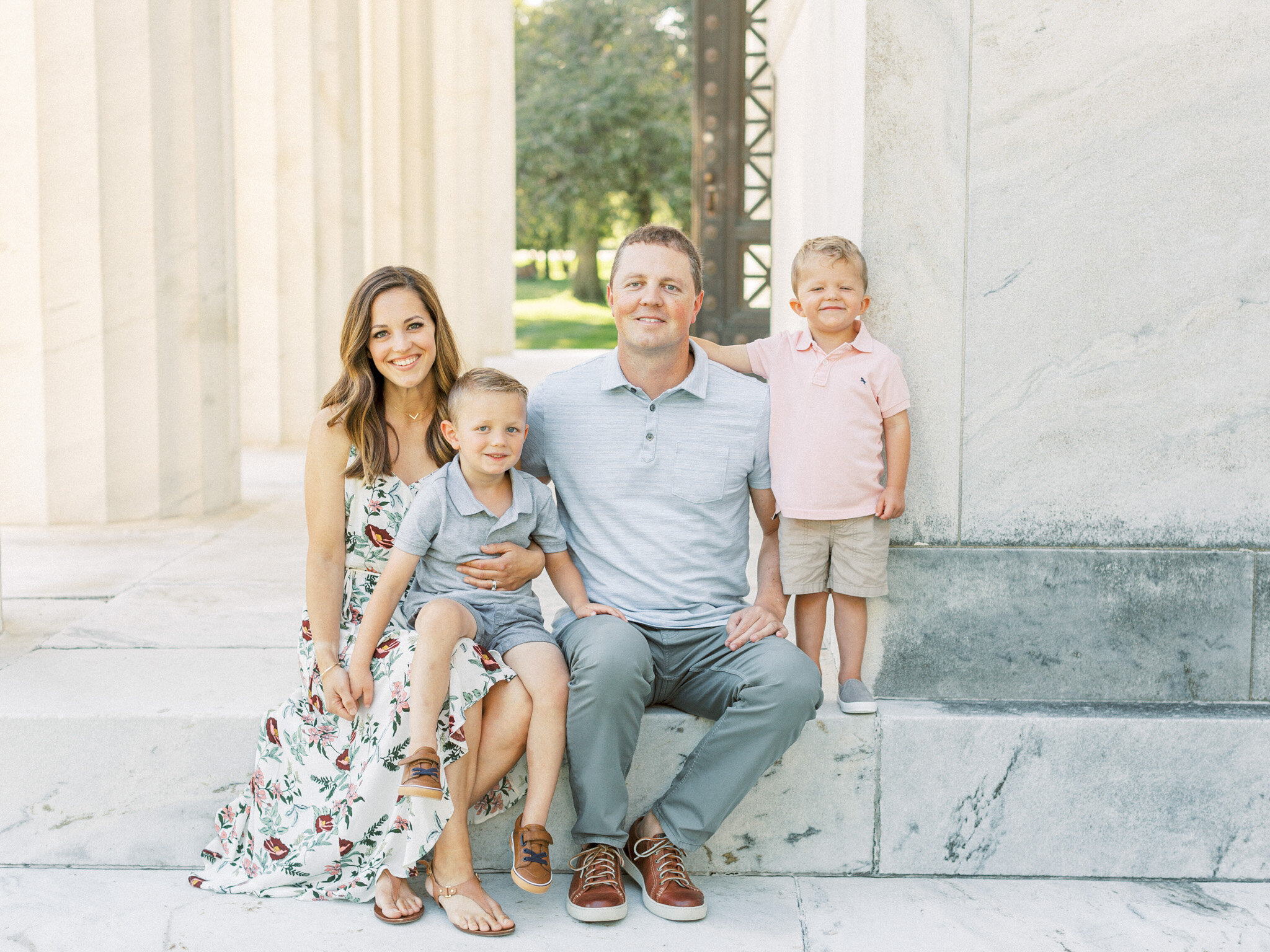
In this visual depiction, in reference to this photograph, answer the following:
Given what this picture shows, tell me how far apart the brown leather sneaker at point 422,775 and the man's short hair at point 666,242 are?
1.49 m

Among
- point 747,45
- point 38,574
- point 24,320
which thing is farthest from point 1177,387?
point 747,45

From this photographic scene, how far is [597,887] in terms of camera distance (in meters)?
3.62

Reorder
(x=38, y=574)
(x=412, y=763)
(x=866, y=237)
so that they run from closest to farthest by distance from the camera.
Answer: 1. (x=412, y=763)
2. (x=866, y=237)
3. (x=38, y=574)

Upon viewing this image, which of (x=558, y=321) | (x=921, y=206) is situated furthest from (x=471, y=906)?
(x=558, y=321)

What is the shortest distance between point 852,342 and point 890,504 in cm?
51

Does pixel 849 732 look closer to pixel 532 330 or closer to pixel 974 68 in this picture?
pixel 974 68

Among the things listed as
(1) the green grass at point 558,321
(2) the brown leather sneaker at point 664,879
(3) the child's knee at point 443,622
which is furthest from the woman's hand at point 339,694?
(1) the green grass at point 558,321

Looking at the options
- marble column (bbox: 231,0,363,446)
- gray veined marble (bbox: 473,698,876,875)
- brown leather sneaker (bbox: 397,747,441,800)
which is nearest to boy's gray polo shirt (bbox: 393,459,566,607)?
brown leather sneaker (bbox: 397,747,441,800)

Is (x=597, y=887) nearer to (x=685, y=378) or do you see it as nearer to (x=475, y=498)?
(x=475, y=498)

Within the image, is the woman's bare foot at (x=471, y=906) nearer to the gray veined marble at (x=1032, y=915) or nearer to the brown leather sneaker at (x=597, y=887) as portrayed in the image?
the brown leather sneaker at (x=597, y=887)

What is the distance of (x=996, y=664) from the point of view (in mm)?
4223

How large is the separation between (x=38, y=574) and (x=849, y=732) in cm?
396

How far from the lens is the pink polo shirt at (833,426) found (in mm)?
3943

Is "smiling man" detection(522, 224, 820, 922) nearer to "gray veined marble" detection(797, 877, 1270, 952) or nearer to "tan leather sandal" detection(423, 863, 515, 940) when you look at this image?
"tan leather sandal" detection(423, 863, 515, 940)
